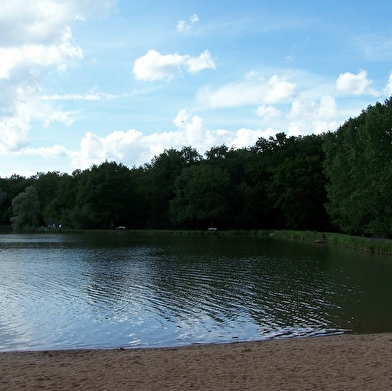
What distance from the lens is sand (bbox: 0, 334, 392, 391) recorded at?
7.52 meters

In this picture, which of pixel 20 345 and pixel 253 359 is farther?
pixel 20 345

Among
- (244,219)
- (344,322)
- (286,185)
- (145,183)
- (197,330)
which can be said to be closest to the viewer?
(197,330)

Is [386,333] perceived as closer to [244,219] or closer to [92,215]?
[244,219]

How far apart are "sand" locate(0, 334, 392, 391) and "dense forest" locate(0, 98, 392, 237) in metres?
37.1

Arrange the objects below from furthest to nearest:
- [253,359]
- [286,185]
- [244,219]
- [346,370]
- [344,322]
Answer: [244,219], [286,185], [344,322], [253,359], [346,370]

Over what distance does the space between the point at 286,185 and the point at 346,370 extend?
62.2m

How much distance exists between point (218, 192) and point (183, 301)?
60038 mm

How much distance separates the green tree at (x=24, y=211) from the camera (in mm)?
87812

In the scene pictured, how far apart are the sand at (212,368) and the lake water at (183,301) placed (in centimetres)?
202

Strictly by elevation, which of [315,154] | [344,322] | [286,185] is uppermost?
[315,154]

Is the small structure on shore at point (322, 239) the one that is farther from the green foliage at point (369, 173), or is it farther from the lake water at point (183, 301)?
the lake water at point (183, 301)

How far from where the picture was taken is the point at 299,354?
9711 mm

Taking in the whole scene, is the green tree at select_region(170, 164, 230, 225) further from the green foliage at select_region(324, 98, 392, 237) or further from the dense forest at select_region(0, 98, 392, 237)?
the green foliage at select_region(324, 98, 392, 237)

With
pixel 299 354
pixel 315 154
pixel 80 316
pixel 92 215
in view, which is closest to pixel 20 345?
pixel 80 316
